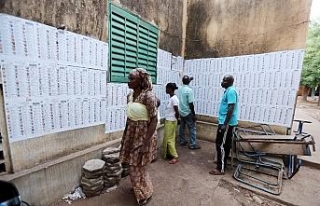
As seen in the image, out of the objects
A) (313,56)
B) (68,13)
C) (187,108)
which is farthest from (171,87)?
(313,56)

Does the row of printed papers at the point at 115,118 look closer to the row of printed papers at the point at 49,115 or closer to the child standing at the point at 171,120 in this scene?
the row of printed papers at the point at 49,115

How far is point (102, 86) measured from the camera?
2865mm

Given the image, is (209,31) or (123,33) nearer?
(123,33)

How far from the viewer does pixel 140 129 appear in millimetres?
2242

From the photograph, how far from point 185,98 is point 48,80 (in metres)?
2.78

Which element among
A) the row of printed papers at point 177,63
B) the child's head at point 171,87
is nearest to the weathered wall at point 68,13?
the child's head at point 171,87

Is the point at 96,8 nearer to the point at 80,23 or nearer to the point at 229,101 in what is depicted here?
the point at 80,23

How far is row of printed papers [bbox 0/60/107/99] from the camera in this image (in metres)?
1.87

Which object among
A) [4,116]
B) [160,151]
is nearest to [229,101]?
[160,151]

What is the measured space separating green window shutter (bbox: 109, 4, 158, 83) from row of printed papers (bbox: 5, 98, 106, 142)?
0.64 m

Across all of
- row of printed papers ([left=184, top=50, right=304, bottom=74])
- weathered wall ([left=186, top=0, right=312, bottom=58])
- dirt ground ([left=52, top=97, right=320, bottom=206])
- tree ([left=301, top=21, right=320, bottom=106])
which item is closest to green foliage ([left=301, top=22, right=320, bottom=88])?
tree ([left=301, top=21, right=320, bottom=106])

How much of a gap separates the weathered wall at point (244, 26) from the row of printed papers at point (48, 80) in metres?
3.27

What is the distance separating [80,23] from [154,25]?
1.89m

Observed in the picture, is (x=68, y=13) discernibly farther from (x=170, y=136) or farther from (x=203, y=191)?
(x=203, y=191)
